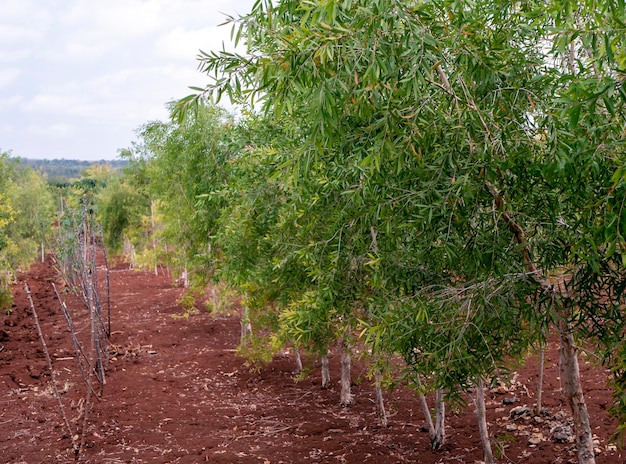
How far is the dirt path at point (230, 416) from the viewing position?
775cm

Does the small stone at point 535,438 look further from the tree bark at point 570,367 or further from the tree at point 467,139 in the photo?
the tree at point 467,139

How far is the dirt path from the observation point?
7.75 meters

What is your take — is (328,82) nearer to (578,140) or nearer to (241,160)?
(578,140)

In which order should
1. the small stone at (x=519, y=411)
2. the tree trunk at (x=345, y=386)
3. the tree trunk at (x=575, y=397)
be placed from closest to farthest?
the tree trunk at (x=575, y=397)
the small stone at (x=519, y=411)
the tree trunk at (x=345, y=386)

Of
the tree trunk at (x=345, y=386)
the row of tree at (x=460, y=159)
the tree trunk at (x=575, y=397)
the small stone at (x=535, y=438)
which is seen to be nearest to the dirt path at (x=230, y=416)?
the small stone at (x=535, y=438)

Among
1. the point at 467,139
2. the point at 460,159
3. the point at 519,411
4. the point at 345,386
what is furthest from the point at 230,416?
the point at 467,139

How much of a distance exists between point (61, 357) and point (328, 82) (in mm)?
13318

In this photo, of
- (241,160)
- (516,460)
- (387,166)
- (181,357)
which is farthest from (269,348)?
(387,166)

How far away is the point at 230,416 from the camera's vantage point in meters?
10.0

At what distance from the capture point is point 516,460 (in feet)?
22.9

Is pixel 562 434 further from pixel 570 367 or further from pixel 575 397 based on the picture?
pixel 570 367

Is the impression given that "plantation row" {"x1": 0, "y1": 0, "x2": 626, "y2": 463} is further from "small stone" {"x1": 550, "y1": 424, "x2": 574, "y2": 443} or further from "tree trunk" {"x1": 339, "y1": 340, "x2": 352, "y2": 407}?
"tree trunk" {"x1": 339, "y1": 340, "x2": 352, "y2": 407}

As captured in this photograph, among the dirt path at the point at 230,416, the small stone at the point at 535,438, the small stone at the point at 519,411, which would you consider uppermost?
the small stone at the point at 519,411

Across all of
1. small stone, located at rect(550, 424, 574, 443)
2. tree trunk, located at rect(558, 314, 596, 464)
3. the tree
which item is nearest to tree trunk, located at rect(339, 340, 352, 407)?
small stone, located at rect(550, 424, 574, 443)
